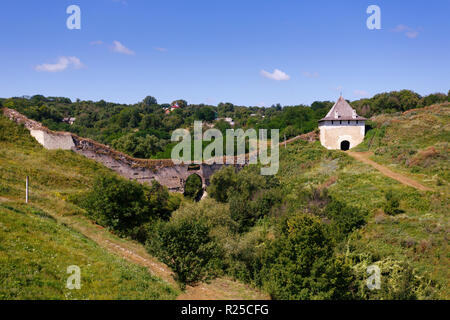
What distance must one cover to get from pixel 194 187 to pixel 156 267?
22003mm

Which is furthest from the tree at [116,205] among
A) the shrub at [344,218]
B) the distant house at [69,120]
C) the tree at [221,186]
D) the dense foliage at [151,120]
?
the distant house at [69,120]

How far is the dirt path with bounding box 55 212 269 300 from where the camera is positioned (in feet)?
41.7

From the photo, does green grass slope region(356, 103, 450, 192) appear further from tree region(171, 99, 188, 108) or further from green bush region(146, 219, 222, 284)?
tree region(171, 99, 188, 108)

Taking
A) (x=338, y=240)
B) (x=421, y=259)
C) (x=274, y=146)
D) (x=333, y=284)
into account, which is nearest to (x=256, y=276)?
(x=333, y=284)

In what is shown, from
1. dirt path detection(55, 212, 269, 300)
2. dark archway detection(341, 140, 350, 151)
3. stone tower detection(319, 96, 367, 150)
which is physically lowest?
dirt path detection(55, 212, 269, 300)

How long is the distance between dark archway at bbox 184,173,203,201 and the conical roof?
15.3 m

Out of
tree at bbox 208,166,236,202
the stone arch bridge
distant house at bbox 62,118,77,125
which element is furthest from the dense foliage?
tree at bbox 208,166,236,202

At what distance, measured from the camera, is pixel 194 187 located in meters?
36.2

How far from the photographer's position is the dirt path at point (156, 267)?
12695mm

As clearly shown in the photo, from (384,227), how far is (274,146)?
2170 cm

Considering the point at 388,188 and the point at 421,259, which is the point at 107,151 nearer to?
the point at 388,188

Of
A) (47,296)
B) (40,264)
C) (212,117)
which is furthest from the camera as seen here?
(212,117)

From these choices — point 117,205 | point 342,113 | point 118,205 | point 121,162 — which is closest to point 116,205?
point 117,205

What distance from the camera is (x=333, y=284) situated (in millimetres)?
13047
